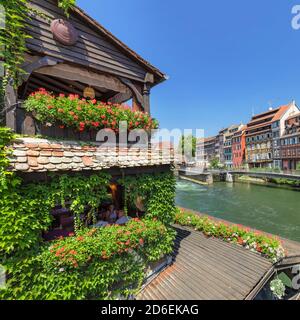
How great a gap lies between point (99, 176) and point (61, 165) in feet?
3.24

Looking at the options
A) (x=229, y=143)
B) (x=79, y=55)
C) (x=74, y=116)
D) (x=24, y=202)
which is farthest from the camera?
(x=229, y=143)

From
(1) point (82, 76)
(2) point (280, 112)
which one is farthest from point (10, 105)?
(2) point (280, 112)

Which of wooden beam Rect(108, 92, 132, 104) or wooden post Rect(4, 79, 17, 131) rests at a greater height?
wooden beam Rect(108, 92, 132, 104)

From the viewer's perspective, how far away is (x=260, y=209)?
72.3ft

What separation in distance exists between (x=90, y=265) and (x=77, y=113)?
3.63 meters

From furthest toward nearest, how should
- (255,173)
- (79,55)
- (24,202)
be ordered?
(255,173)
(79,55)
(24,202)

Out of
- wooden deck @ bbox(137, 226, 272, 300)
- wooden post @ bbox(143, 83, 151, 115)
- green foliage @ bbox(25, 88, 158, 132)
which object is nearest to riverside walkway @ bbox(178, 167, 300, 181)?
wooden deck @ bbox(137, 226, 272, 300)

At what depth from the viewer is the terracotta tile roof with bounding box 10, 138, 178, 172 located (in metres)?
3.60

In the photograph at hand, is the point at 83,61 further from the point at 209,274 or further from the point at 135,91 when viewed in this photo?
the point at 209,274

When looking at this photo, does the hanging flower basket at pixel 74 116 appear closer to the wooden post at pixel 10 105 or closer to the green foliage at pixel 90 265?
the wooden post at pixel 10 105

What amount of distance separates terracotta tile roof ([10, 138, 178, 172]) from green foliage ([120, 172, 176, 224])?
50 centimetres

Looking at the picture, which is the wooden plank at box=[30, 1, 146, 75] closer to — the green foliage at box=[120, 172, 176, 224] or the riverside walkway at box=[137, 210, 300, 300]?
the green foliage at box=[120, 172, 176, 224]
